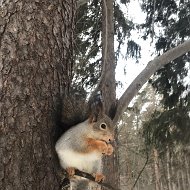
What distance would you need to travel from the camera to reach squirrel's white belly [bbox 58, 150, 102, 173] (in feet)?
4.43

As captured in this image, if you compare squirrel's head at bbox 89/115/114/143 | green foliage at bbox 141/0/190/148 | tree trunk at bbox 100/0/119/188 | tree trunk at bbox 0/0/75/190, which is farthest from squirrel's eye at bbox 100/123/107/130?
green foliage at bbox 141/0/190/148

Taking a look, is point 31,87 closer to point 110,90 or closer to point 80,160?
point 80,160

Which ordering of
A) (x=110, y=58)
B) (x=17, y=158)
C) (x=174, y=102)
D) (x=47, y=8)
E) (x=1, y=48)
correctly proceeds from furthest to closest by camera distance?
(x=174, y=102) → (x=110, y=58) → (x=47, y=8) → (x=1, y=48) → (x=17, y=158)

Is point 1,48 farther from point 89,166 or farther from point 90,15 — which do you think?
point 90,15

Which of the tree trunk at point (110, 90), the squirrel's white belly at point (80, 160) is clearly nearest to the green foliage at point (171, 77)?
the tree trunk at point (110, 90)

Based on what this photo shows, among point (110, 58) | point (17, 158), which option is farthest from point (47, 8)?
point (110, 58)

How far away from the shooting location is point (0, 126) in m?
1.21

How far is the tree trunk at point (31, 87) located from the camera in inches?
46.6

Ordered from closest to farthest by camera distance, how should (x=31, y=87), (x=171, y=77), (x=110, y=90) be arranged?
(x=31, y=87), (x=110, y=90), (x=171, y=77)

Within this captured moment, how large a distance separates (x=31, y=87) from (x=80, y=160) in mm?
343

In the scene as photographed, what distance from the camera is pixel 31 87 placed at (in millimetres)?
1276

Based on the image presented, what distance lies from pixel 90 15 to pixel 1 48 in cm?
393

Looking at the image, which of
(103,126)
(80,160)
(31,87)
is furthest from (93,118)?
(31,87)

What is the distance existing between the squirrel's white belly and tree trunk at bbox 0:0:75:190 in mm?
68
